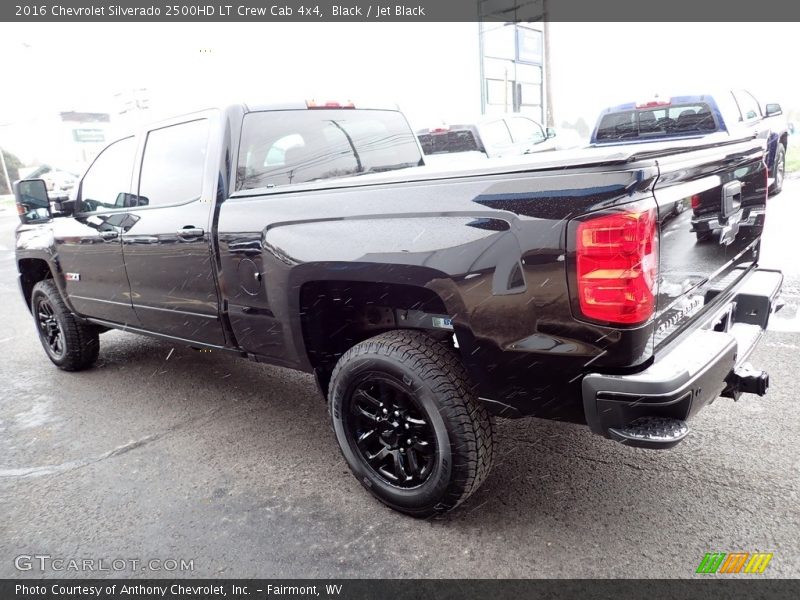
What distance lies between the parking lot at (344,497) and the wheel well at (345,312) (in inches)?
25.0

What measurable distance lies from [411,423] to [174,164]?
7.21 feet

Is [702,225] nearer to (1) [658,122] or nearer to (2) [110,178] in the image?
(2) [110,178]

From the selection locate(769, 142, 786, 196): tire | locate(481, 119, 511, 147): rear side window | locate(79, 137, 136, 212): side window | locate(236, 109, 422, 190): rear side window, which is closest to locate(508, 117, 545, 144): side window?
locate(481, 119, 511, 147): rear side window

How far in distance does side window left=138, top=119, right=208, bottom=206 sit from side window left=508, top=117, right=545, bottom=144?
316 inches

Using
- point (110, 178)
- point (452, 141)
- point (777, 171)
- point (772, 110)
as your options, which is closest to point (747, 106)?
point (772, 110)

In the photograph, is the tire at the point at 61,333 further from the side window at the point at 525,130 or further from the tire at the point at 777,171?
the tire at the point at 777,171

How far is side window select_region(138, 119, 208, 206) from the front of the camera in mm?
3299

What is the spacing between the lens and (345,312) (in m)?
2.81

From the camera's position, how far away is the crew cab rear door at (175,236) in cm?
315

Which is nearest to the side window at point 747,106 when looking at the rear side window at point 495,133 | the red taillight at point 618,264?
the rear side window at point 495,133

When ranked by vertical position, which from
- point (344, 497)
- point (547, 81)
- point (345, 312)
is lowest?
point (344, 497)

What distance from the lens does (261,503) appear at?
2.73 metres

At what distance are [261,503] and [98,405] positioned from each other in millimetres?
1955

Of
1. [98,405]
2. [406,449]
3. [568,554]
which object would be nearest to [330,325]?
[406,449]
